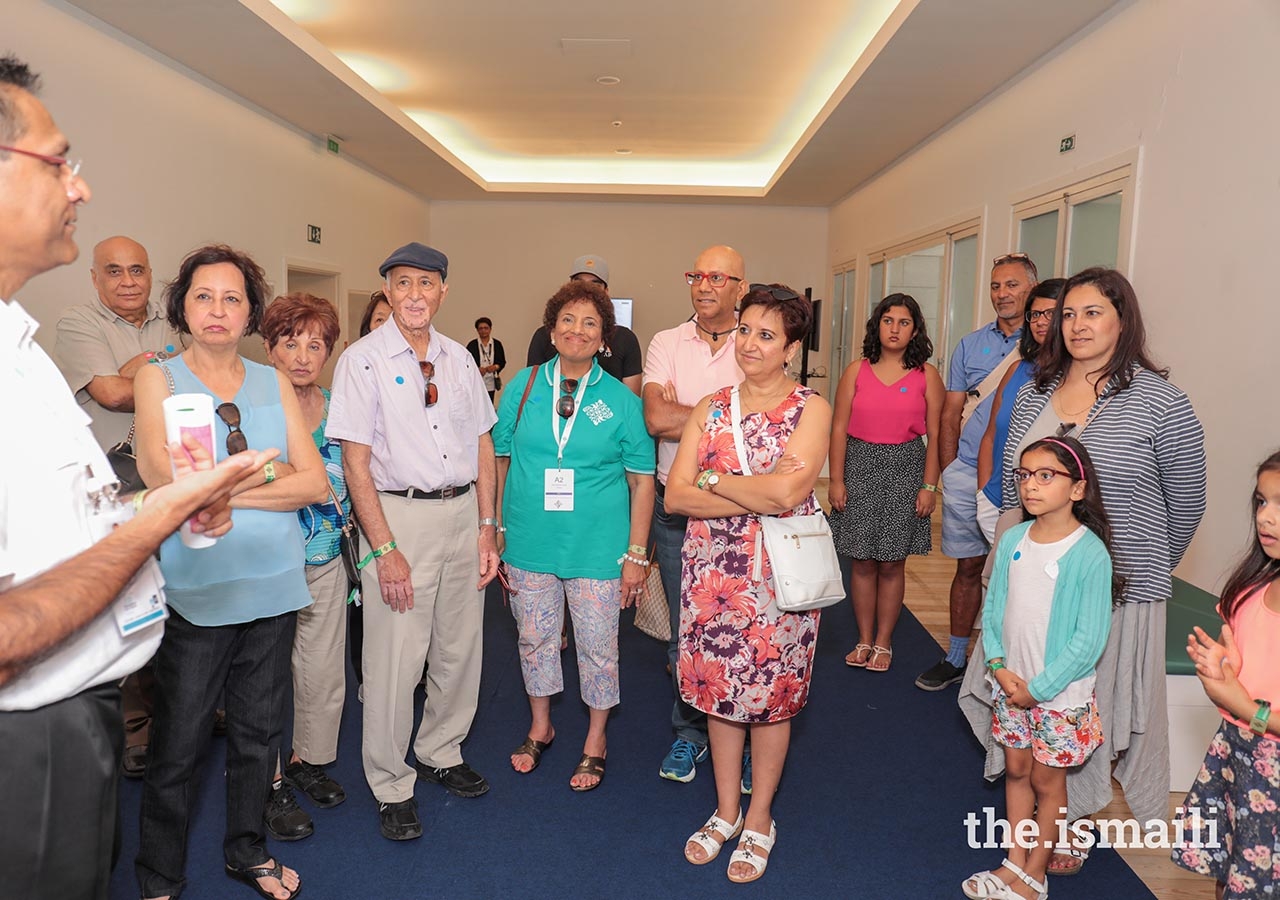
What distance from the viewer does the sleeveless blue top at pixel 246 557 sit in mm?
2018

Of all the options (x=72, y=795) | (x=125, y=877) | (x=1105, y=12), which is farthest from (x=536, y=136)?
(x=72, y=795)

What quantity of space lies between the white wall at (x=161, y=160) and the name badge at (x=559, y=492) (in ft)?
10.3

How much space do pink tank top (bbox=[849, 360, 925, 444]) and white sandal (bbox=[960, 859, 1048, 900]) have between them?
200 cm

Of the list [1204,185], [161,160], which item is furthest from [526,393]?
[161,160]

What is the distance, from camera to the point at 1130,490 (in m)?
2.33

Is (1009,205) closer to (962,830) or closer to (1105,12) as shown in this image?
(1105,12)

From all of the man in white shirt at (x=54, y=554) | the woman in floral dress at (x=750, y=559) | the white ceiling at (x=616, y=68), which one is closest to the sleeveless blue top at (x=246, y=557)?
the man in white shirt at (x=54, y=554)

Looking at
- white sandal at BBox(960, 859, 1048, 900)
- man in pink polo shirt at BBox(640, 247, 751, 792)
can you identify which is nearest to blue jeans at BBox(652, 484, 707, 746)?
man in pink polo shirt at BBox(640, 247, 751, 792)

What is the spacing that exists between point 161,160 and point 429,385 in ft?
13.8

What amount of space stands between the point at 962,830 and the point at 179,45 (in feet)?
20.4

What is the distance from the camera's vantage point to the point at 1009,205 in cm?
571

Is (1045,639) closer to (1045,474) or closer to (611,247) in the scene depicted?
(1045,474)

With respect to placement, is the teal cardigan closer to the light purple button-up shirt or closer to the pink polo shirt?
the pink polo shirt

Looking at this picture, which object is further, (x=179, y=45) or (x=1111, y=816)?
(x=179, y=45)
